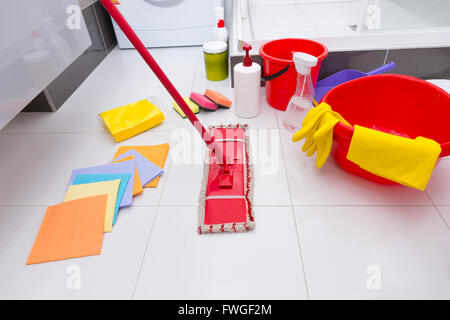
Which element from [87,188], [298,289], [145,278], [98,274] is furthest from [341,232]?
[87,188]

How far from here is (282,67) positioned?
119 cm

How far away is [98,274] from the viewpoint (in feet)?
2.47

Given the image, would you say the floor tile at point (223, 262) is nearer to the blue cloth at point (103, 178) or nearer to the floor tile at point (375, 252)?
the floor tile at point (375, 252)

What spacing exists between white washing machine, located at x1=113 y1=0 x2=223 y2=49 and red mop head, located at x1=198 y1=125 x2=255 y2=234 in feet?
4.24

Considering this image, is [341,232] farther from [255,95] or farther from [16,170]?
[16,170]

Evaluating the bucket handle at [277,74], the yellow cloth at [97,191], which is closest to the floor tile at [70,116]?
the yellow cloth at [97,191]

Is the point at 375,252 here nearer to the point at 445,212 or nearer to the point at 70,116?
the point at 445,212

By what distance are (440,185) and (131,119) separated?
Result: 121 centimetres

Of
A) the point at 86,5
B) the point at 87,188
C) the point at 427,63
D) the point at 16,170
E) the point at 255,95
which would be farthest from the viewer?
the point at 86,5

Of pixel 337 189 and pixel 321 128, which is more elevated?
pixel 321 128

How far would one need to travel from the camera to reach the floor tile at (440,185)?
0.89m

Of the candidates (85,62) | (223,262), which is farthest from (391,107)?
(85,62)

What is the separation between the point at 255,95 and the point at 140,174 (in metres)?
0.60

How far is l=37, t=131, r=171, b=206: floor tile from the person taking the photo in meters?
0.96
